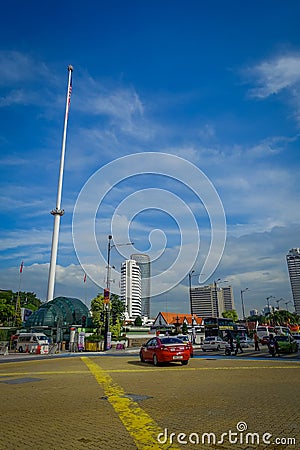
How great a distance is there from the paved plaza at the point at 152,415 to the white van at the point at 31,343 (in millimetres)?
25186

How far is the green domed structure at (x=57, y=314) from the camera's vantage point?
2023 inches

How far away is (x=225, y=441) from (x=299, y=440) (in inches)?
40.0

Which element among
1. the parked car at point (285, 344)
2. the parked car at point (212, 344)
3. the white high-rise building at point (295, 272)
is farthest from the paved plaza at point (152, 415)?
the white high-rise building at point (295, 272)

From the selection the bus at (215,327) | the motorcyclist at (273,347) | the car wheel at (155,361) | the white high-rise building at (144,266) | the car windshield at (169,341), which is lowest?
the car wheel at (155,361)

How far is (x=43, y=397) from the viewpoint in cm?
875

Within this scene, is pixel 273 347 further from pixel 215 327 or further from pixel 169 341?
pixel 215 327

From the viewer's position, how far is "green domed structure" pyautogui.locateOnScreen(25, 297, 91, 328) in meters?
51.4

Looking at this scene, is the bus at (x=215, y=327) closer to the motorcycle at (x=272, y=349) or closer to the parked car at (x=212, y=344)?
the parked car at (x=212, y=344)

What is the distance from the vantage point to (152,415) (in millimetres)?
6562

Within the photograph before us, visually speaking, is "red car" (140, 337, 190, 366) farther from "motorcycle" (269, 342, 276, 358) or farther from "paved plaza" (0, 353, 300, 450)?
"motorcycle" (269, 342, 276, 358)

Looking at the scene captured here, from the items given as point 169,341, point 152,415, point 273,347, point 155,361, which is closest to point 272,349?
point 273,347

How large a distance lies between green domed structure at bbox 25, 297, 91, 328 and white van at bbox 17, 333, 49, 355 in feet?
36.8

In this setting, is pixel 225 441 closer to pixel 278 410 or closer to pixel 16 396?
pixel 278 410

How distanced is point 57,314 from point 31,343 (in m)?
16.0
